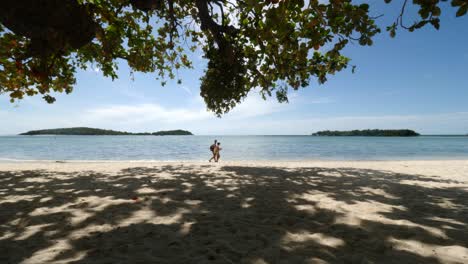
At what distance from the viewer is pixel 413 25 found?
13.1 feet

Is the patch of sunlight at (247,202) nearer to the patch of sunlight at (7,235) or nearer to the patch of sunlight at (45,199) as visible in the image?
the patch of sunlight at (7,235)

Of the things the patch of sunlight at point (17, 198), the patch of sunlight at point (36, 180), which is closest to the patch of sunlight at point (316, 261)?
the patch of sunlight at point (17, 198)

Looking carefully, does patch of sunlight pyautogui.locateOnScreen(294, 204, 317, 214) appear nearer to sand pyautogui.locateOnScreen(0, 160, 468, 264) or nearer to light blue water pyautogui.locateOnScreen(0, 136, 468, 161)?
sand pyautogui.locateOnScreen(0, 160, 468, 264)

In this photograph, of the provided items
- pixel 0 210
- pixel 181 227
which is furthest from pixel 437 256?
pixel 0 210

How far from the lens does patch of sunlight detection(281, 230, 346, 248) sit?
3221mm

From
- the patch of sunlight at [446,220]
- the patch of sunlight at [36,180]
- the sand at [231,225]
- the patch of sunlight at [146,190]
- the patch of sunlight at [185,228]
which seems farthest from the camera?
the patch of sunlight at [36,180]

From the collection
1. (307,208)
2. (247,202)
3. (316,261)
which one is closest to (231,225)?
(247,202)

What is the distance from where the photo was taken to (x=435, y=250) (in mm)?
3014

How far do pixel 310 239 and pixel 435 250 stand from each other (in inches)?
60.1

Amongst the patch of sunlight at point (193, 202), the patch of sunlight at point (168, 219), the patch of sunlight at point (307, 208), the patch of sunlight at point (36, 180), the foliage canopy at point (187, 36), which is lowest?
the patch of sunlight at point (36, 180)

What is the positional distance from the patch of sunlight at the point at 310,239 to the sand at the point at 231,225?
0.01 meters

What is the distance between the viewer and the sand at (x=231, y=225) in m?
2.92

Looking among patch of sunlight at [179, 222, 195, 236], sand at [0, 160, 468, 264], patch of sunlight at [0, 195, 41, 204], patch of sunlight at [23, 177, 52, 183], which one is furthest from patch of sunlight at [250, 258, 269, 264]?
patch of sunlight at [23, 177, 52, 183]

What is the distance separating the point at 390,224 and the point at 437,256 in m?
1.03
